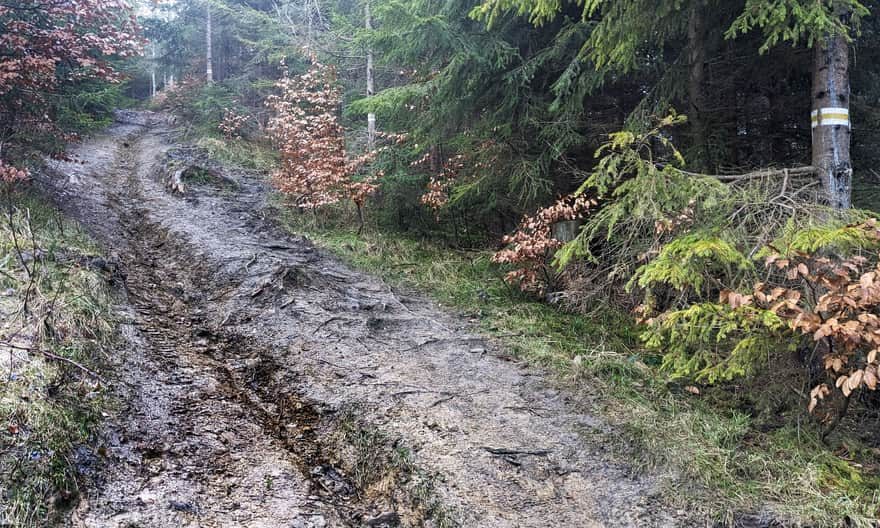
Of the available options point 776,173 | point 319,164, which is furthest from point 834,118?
point 319,164

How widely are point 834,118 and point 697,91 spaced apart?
6.75 feet

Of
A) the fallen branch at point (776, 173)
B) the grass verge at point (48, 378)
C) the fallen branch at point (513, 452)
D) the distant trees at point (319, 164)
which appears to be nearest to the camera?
the grass verge at point (48, 378)

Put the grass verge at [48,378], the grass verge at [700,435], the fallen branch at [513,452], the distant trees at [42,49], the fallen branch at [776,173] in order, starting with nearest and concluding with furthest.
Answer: the grass verge at [48,378] < the grass verge at [700,435] < the fallen branch at [513,452] < the fallen branch at [776,173] < the distant trees at [42,49]

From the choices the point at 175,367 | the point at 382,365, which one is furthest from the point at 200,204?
the point at 382,365

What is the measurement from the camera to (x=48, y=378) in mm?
3770

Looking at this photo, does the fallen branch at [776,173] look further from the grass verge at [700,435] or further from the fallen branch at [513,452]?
the fallen branch at [513,452]

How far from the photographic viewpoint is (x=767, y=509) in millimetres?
3045

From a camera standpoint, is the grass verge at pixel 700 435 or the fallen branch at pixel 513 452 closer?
the grass verge at pixel 700 435

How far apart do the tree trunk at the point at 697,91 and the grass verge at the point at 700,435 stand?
227cm

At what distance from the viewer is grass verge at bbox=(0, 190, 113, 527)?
286 cm

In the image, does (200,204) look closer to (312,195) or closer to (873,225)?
(312,195)

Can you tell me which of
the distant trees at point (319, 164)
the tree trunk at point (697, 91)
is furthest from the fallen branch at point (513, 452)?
the distant trees at point (319, 164)

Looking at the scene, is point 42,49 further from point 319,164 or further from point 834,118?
point 834,118

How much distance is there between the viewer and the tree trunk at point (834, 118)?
14.1 ft
